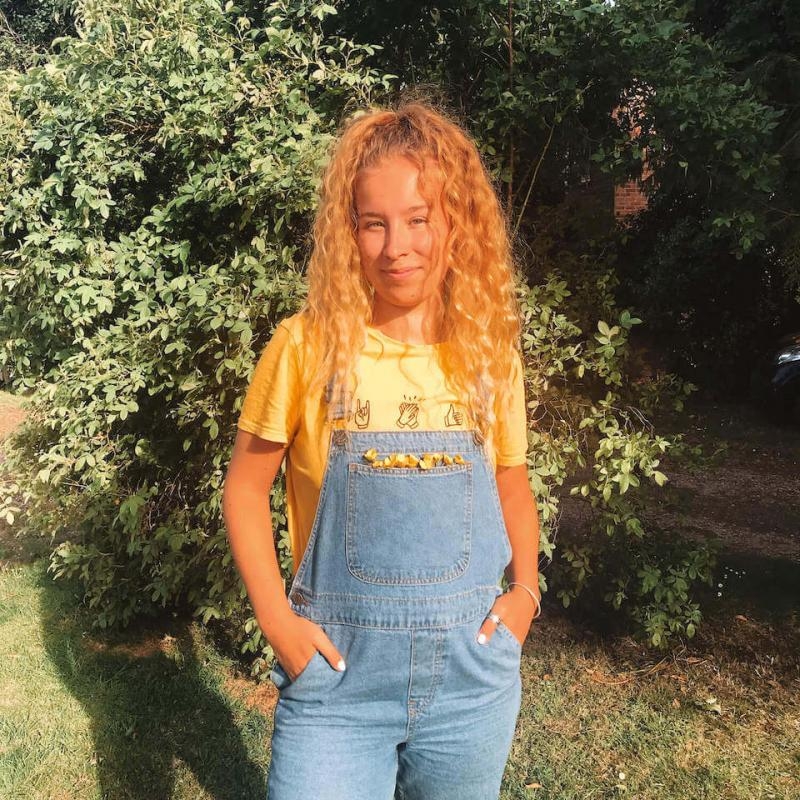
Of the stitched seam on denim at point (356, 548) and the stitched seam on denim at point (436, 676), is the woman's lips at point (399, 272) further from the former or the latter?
the stitched seam on denim at point (436, 676)

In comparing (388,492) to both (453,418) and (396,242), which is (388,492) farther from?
(396,242)

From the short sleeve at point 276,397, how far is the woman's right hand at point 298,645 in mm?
357

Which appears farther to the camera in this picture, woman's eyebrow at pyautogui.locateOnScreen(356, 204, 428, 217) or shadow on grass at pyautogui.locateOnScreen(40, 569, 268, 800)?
shadow on grass at pyautogui.locateOnScreen(40, 569, 268, 800)

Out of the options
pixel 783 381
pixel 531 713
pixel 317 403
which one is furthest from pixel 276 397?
pixel 783 381

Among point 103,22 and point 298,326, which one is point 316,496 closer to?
point 298,326

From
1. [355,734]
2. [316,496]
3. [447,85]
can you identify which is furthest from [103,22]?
[355,734]

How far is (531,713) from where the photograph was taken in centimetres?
377

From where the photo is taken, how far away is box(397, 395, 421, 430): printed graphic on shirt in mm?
1617

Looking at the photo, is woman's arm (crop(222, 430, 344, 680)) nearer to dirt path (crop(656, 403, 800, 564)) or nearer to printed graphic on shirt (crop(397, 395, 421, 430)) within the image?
printed graphic on shirt (crop(397, 395, 421, 430))

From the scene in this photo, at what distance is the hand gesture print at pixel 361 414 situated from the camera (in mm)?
1598

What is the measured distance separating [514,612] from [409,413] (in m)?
0.49

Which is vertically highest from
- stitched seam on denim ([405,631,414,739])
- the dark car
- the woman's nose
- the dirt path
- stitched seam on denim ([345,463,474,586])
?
the woman's nose

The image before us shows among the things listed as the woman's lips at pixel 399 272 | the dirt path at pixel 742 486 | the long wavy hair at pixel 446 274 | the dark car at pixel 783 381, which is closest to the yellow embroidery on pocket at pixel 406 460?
the long wavy hair at pixel 446 274

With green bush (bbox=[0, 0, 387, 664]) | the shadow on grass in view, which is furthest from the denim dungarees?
the shadow on grass
